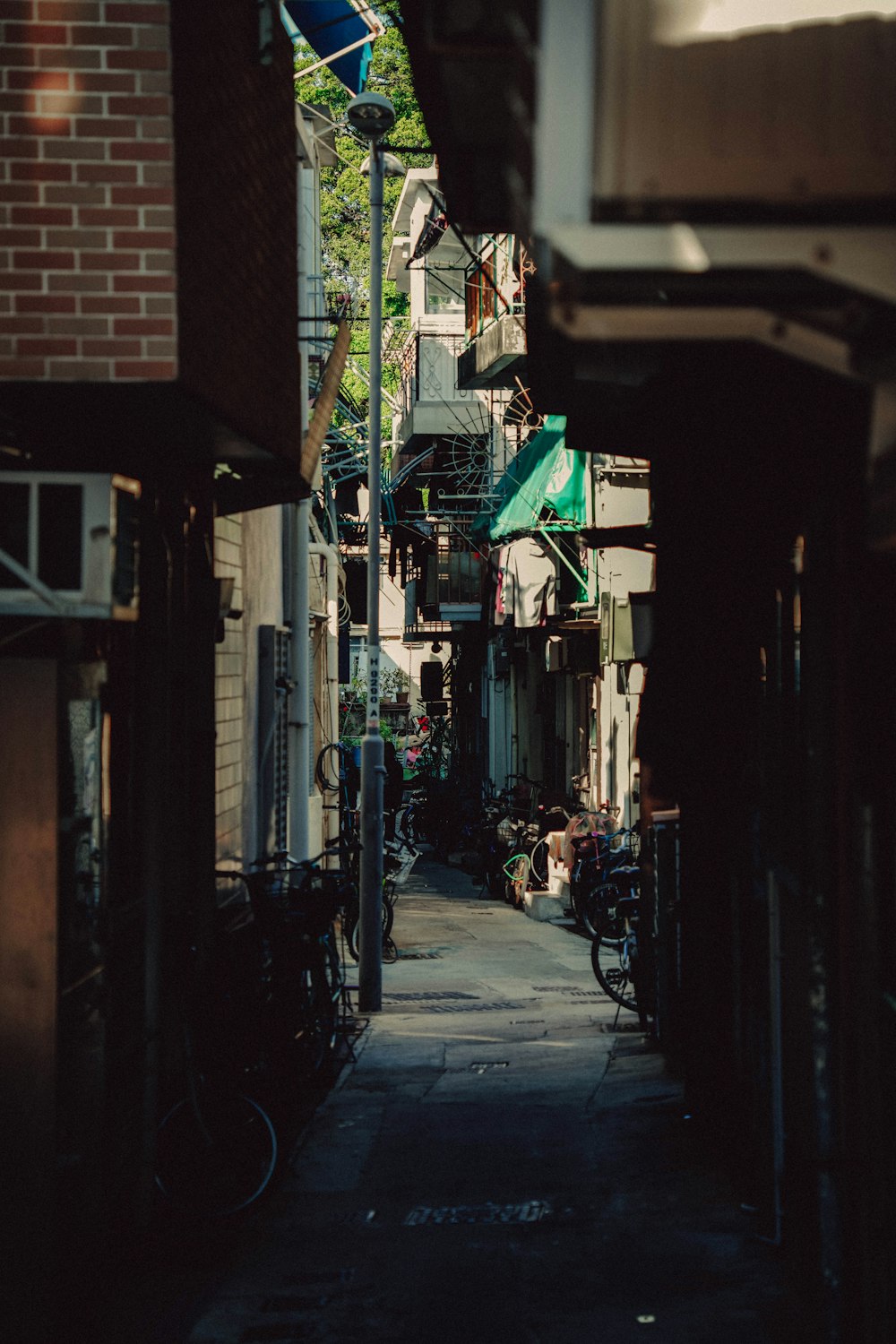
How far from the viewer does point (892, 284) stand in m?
3.50

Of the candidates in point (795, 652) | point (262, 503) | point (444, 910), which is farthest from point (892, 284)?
point (444, 910)

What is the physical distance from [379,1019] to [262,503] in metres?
5.74

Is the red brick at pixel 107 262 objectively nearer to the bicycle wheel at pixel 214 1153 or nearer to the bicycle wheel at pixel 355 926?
the bicycle wheel at pixel 214 1153

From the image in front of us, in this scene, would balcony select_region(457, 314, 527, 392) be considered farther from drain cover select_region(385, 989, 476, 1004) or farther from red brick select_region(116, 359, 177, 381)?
red brick select_region(116, 359, 177, 381)

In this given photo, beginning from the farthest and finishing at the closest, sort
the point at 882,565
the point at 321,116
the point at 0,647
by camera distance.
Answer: the point at 321,116, the point at 0,647, the point at 882,565

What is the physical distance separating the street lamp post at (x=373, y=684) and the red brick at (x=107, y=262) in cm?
802

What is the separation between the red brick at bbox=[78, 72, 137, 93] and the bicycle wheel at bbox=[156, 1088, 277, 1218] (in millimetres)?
5164

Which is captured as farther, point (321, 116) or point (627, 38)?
point (321, 116)

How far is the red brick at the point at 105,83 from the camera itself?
677 centimetres

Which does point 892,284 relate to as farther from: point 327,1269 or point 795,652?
point 327,1269

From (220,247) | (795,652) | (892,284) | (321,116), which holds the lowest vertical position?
(795,652)

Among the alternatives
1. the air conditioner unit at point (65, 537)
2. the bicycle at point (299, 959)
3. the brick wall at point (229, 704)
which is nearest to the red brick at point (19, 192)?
the air conditioner unit at point (65, 537)

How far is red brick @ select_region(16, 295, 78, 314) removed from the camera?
674 cm

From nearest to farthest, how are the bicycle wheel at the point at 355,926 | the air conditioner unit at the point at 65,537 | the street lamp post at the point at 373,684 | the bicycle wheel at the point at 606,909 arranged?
the air conditioner unit at the point at 65,537, the street lamp post at the point at 373,684, the bicycle wheel at the point at 606,909, the bicycle wheel at the point at 355,926
